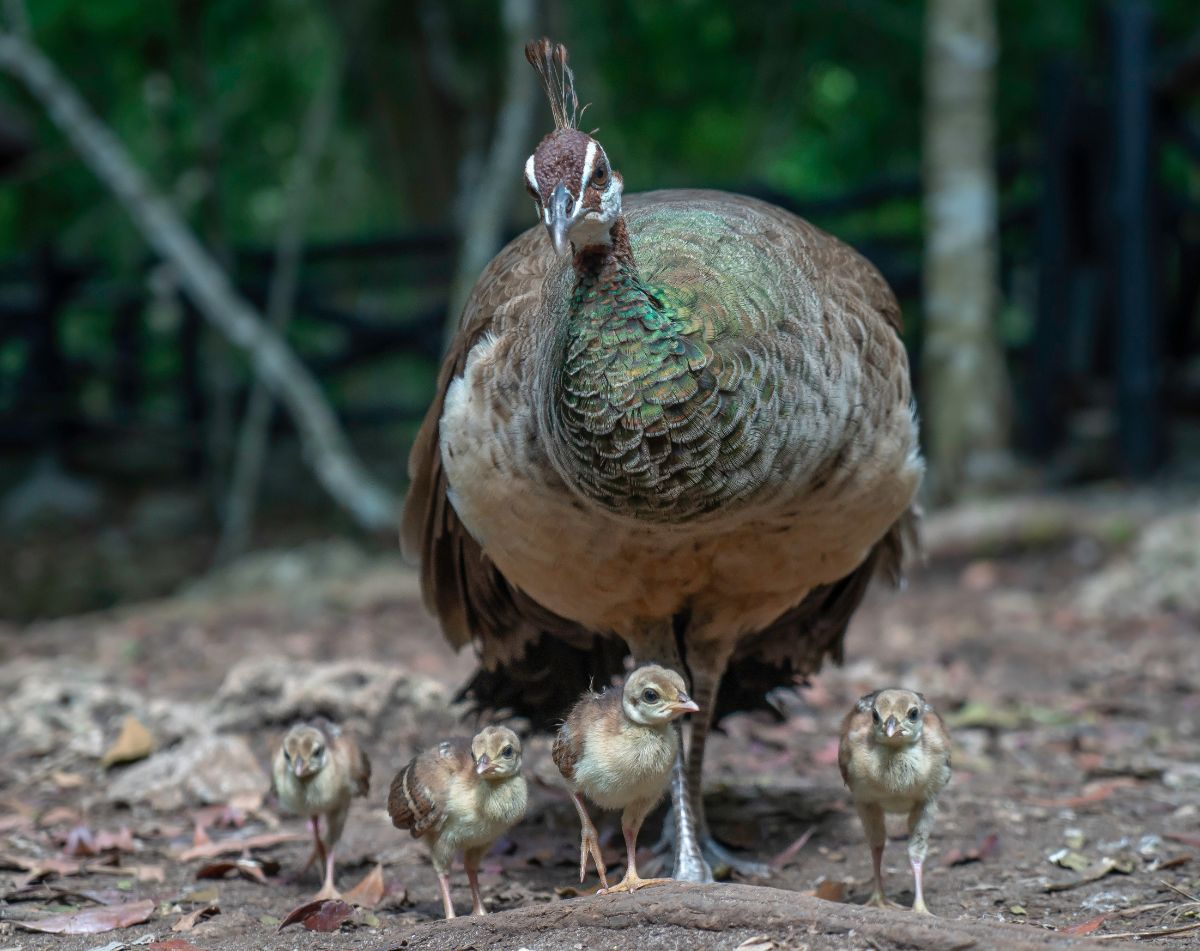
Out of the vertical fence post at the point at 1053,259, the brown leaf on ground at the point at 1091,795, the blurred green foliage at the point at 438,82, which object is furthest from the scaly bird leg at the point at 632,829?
the blurred green foliage at the point at 438,82

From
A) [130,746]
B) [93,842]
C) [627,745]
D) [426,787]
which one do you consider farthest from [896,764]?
[130,746]

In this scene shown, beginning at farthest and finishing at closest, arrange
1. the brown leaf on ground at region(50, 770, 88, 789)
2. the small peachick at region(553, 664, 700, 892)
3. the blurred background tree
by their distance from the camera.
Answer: the blurred background tree
the brown leaf on ground at region(50, 770, 88, 789)
the small peachick at region(553, 664, 700, 892)

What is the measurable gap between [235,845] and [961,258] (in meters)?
6.36

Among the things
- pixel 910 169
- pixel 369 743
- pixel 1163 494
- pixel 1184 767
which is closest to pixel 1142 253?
pixel 1163 494

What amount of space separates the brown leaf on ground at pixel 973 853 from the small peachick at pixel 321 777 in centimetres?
174

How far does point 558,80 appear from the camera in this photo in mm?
3643

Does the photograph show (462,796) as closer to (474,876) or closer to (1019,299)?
(474,876)

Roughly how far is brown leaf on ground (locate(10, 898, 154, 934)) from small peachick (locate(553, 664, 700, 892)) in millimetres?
1166

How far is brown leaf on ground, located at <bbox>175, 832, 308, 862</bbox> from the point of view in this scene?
13.8 ft

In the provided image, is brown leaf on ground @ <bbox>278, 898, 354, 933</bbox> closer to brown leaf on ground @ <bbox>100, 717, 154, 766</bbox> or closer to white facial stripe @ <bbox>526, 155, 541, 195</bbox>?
brown leaf on ground @ <bbox>100, 717, 154, 766</bbox>

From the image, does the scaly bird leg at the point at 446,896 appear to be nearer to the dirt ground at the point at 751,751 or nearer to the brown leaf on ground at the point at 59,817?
the dirt ground at the point at 751,751

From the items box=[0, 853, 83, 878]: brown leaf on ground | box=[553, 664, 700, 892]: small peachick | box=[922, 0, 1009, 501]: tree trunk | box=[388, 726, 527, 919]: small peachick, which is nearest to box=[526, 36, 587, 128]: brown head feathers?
box=[553, 664, 700, 892]: small peachick

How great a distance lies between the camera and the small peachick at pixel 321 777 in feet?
12.3

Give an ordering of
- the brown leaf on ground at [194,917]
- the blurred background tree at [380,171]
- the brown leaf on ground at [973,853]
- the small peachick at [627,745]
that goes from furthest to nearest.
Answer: the blurred background tree at [380,171] → the brown leaf on ground at [973,853] → the brown leaf on ground at [194,917] → the small peachick at [627,745]
